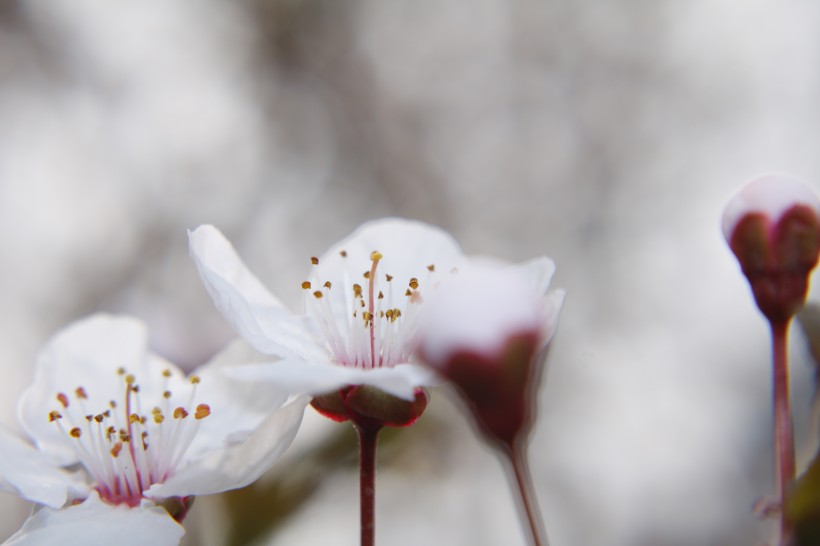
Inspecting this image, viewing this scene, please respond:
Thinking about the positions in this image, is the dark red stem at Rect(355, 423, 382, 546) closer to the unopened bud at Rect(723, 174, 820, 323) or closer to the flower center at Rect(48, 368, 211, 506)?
the flower center at Rect(48, 368, 211, 506)

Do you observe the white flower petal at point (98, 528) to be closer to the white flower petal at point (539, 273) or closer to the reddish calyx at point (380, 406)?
the reddish calyx at point (380, 406)

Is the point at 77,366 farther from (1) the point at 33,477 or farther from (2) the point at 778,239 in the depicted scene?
(2) the point at 778,239

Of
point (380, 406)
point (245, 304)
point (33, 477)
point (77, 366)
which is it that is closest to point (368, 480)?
point (380, 406)

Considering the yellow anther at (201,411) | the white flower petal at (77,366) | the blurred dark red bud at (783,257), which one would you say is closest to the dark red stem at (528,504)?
the blurred dark red bud at (783,257)

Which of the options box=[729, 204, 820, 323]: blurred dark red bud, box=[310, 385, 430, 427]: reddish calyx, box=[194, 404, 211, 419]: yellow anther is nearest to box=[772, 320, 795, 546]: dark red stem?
box=[729, 204, 820, 323]: blurred dark red bud

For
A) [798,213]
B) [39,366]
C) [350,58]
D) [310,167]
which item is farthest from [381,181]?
[798,213]
